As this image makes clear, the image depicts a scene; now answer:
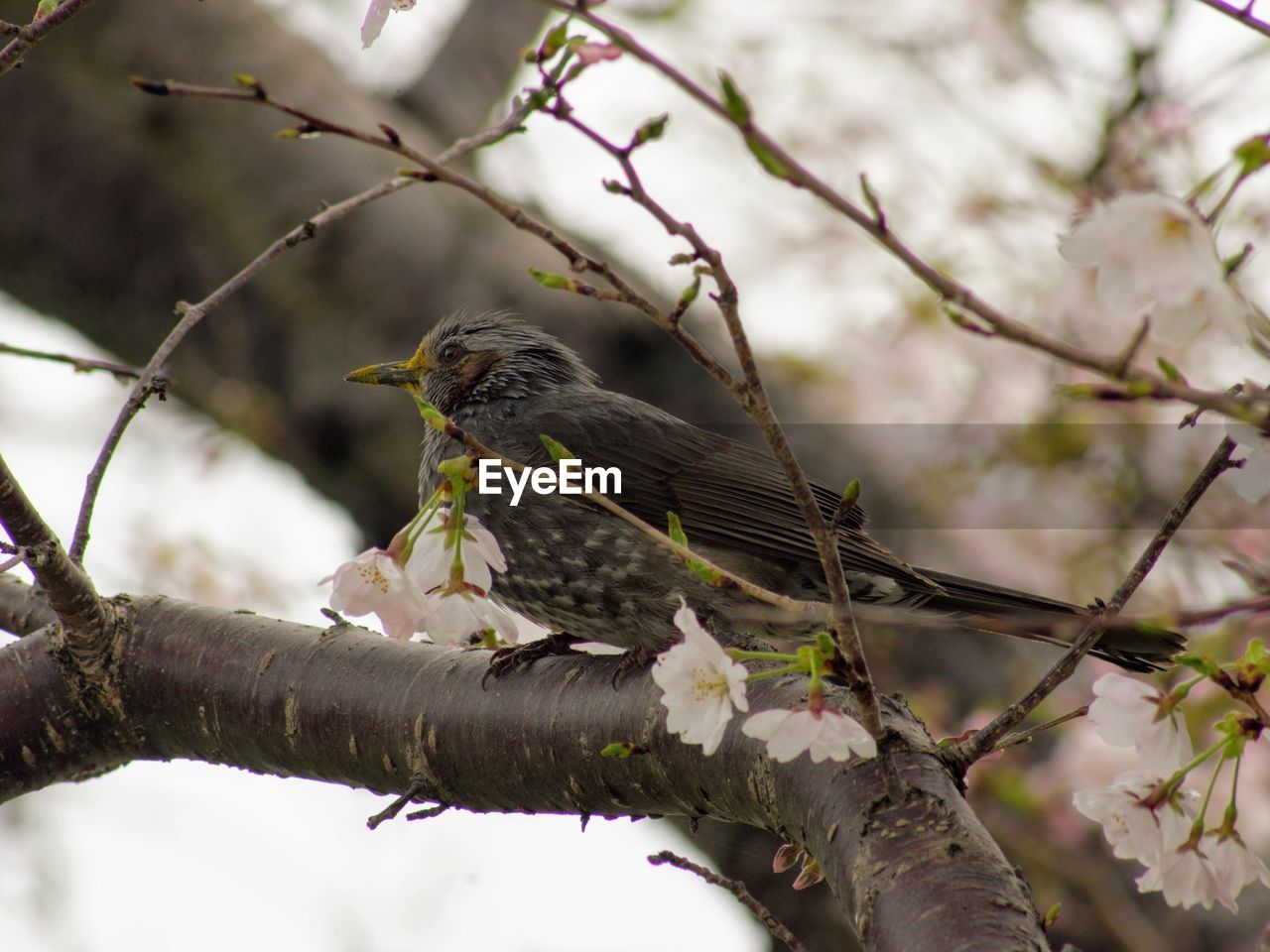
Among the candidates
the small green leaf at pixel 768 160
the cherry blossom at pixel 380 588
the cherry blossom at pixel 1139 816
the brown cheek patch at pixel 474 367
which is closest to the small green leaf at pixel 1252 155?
the small green leaf at pixel 768 160

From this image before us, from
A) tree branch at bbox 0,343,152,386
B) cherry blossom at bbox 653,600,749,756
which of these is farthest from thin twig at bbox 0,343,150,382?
cherry blossom at bbox 653,600,749,756

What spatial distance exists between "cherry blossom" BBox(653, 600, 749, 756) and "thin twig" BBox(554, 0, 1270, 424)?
2.06 ft

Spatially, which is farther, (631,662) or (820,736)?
(631,662)

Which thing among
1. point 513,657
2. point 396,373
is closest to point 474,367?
point 396,373

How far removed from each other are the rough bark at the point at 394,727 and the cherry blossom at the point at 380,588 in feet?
1.34

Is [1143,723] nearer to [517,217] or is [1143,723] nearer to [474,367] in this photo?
[517,217]

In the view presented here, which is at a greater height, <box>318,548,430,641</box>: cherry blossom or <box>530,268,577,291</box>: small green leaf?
<box>530,268,577,291</box>: small green leaf

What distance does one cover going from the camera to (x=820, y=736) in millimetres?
1736

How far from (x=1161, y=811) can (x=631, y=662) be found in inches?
→ 40.8

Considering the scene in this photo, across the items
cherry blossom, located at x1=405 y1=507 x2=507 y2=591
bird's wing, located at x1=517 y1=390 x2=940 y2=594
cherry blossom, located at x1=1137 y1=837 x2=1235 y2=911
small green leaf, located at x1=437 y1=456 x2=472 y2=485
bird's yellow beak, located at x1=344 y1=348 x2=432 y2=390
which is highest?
bird's yellow beak, located at x1=344 y1=348 x2=432 y2=390

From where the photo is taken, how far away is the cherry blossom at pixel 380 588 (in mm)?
A: 2207

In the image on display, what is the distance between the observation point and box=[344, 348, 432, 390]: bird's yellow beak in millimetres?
3760

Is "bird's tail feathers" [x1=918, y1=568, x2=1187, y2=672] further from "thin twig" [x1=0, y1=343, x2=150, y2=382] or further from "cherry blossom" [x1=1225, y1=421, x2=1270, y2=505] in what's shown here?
"thin twig" [x1=0, y1=343, x2=150, y2=382]

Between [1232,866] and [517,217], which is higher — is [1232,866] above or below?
below
